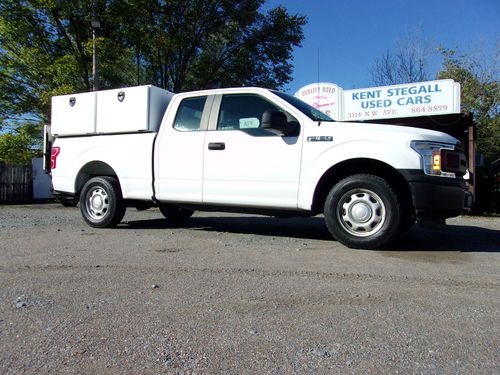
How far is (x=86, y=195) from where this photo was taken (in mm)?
6855

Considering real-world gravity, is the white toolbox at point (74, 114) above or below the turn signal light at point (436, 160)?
above

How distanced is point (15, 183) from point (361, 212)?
1641 cm

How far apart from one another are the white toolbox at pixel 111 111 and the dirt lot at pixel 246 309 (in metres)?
2.07

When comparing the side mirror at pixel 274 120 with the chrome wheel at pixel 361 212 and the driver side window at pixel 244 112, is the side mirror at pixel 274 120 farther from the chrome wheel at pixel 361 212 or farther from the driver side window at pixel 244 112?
the chrome wheel at pixel 361 212

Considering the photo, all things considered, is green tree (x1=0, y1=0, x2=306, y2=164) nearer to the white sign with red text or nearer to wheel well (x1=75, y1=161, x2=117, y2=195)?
the white sign with red text

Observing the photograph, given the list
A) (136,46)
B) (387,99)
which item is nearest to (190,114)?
(387,99)

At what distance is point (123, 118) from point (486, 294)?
5.33 m

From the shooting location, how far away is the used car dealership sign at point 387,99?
12359 mm

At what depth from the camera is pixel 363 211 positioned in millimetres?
4867

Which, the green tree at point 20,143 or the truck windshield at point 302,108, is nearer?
the truck windshield at point 302,108

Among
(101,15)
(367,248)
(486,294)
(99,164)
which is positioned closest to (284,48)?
(101,15)

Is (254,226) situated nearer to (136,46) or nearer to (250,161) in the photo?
(250,161)

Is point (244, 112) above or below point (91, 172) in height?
above

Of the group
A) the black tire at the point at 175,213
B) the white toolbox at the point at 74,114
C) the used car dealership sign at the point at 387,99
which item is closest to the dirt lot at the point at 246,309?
the white toolbox at the point at 74,114
